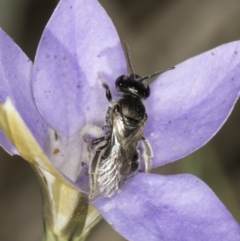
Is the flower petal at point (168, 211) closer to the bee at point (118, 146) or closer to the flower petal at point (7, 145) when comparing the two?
the bee at point (118, 146)

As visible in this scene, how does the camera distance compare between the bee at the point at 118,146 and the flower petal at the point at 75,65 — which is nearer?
the bee at the point at 118,146

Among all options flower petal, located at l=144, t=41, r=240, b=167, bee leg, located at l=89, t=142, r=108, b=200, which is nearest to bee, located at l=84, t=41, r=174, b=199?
bee leg, located at l=89, t=142, r=108, b=200

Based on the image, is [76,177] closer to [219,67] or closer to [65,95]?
[65,95]

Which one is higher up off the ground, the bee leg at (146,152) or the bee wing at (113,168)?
the bee wing at (113,168)

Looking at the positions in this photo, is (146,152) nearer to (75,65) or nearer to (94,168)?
(94,168)

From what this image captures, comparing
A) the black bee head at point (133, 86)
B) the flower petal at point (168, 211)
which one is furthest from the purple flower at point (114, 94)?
the black bee head at point (133, 86)

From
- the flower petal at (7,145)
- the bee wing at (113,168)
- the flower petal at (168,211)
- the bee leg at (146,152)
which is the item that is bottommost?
the flower petal at (168,211)

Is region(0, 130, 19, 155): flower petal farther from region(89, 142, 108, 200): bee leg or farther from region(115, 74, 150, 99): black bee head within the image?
region(115, 74, 150, 99): black bee head
